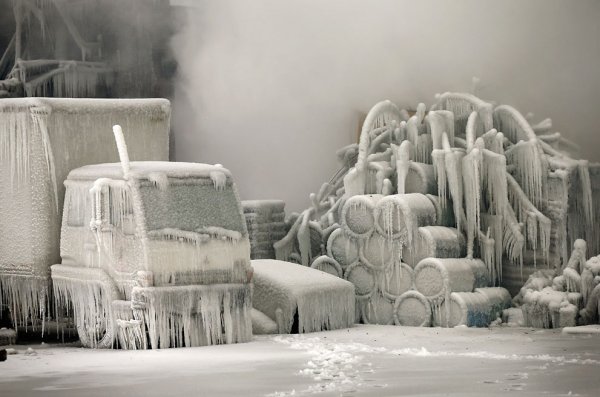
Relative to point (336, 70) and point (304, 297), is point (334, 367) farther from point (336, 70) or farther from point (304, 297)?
point (336, 70)

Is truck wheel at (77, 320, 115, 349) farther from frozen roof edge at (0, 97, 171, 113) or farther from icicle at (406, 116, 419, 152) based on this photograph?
icicle at (406, 116, 419, 152)

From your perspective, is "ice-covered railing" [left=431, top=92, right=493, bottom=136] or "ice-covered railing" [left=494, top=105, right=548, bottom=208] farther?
"ice-covered railing" [left=431, top=92, right=493, bottom=136]

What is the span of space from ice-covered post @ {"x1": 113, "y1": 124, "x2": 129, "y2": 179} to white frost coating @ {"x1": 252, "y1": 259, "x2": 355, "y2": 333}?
292 centimetres

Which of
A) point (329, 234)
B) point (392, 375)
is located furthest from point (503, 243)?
point (392, 375)

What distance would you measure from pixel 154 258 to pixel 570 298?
20.8ft

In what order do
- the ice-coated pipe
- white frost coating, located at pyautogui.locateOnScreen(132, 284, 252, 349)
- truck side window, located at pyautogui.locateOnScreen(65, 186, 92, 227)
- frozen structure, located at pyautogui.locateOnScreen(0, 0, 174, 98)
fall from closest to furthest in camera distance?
1. white frost coating, located at pyautogui.locateOnScreen(132, 284, 252, 349)
2. truck side window, located at pyautogui.locateOnScreen(65, 186, 92, 227)
3. the ice-coated pipe
4. frozen structure, located at pyautogui.locateOnScreen(0, 0, 174, 98)

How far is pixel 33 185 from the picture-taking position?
62.6 ft

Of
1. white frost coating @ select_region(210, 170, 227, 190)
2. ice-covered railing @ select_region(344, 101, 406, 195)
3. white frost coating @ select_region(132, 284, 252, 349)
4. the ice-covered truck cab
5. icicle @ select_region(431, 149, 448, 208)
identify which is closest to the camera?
white frost coating @ select_region(132, 284, 252, 349)

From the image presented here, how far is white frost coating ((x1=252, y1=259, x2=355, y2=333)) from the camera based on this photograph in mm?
19969

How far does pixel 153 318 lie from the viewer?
1784cm

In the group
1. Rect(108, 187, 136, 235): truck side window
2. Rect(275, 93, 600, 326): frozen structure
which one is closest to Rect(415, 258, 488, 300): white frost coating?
Rect(275, 93, 600, 326): frozen structure

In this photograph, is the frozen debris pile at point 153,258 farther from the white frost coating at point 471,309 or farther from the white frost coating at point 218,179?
the white frost coating at point 471,309

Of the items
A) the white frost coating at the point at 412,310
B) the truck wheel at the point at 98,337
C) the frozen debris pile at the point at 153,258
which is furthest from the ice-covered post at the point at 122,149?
the white frost coating at the point at 412,310

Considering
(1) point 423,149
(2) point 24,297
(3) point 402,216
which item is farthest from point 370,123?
(2) point 24,297
